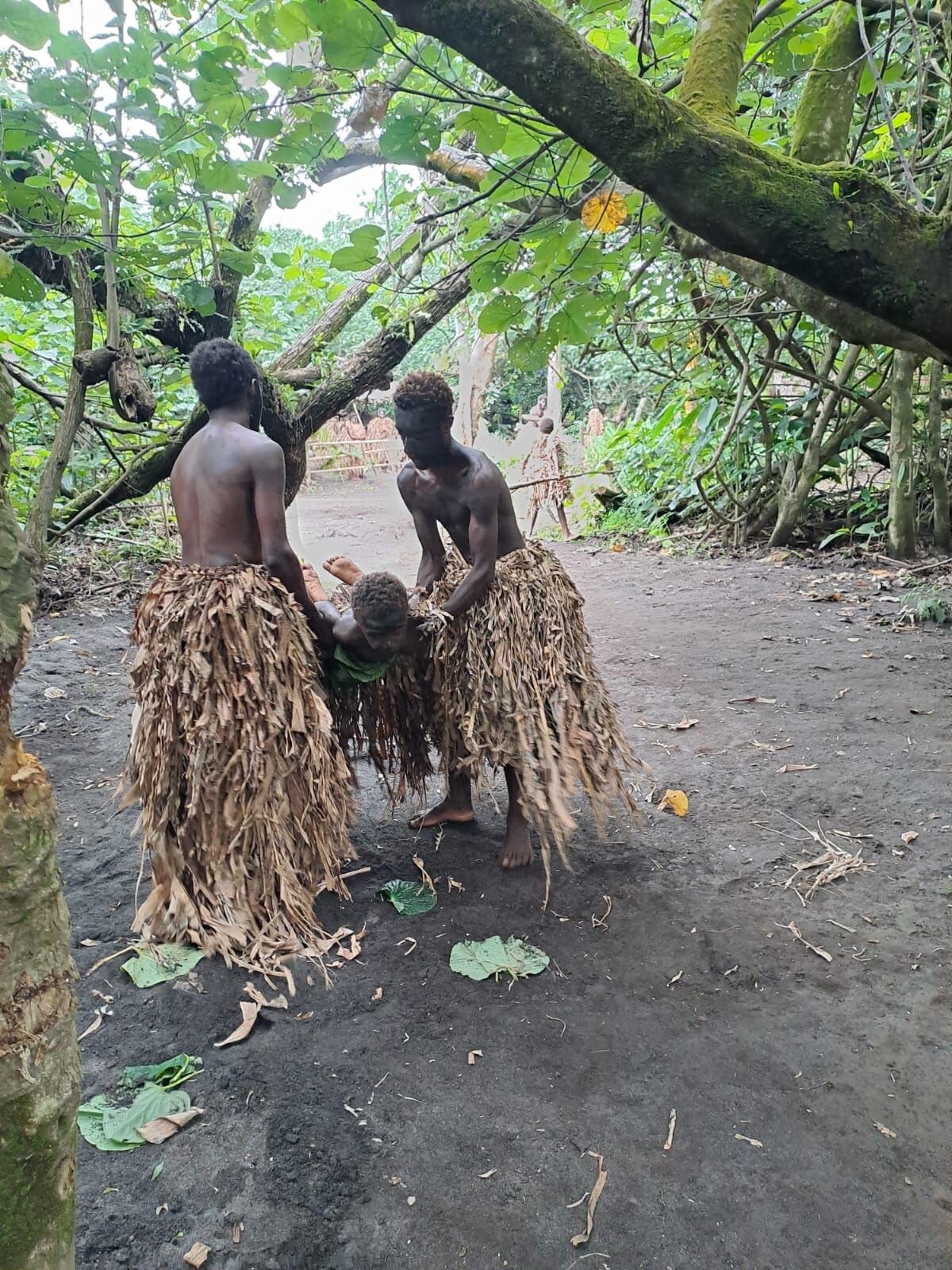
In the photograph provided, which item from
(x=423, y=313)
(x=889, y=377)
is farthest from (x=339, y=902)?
(x=889, y=377)

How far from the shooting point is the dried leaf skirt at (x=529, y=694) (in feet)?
8.68

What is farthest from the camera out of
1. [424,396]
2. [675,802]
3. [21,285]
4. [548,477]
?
[548,477]

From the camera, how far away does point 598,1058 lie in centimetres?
196

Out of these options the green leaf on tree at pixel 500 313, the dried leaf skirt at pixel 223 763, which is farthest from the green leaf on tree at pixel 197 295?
the dried leaf skirt at pixel 223 763

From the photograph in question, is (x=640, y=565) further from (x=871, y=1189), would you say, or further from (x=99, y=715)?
(x=871, y=1189)

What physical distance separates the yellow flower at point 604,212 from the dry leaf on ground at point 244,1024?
114 inches

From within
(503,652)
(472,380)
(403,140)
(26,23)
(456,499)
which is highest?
(472,380)

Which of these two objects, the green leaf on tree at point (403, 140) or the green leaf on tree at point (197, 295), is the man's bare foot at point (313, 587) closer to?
the green leaf on tree at point (403, 140)

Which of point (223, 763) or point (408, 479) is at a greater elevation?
point (408, 479)

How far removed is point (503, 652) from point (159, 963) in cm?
147

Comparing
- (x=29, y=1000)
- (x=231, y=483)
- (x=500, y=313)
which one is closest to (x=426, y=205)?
(x=500, y=313)

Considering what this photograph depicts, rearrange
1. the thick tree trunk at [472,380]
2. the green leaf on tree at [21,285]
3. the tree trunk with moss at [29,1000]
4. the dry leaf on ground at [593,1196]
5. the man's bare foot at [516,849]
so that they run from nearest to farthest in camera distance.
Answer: the tree trunk with moss at [29,1000]
the dry leaf on ground at [593,1196]
the man's bare foot at [516,849]
the green leaf on tree at [21,285]
the thick tree trunk at [472,380]

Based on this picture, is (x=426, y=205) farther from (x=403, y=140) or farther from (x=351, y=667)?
(x=351, y=667)

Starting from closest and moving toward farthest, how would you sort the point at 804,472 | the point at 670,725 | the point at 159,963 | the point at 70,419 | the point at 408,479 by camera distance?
the point at 159,963, the point at 408,479, the point at 670,725, the point at 70,419, the point at 804,472
